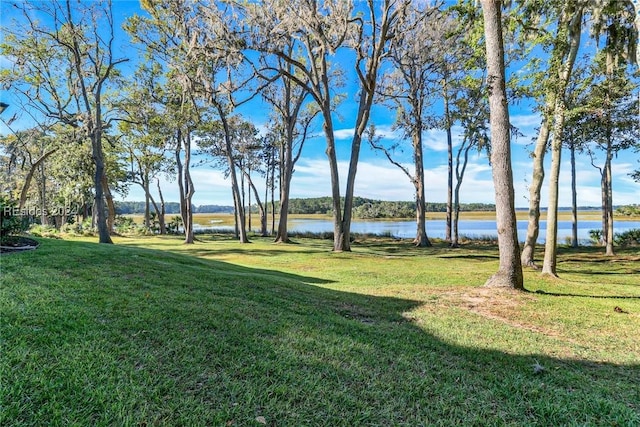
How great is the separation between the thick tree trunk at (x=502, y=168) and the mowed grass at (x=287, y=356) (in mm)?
708

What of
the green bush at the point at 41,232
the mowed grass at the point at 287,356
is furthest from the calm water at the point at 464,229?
the mowed grass at the point at 287,356

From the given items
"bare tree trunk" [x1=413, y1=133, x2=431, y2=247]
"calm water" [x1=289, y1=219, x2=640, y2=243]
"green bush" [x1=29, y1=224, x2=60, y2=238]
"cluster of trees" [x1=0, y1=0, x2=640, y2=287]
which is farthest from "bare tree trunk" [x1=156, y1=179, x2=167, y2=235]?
"bare tree trunk" [x1=413, y1=133, x2=431, y2=247]

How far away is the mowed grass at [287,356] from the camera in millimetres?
1924

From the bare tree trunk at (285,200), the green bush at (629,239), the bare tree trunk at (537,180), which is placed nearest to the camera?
the bare tree trunk at (537,180)

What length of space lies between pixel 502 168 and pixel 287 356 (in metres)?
5.04

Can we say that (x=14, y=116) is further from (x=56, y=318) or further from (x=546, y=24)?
(x=546, y=24)

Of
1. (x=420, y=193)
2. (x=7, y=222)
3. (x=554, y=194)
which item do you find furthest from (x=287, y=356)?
(x=420, y=193)

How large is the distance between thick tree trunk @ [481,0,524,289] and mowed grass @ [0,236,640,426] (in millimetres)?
708

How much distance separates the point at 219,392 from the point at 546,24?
11.2 metres

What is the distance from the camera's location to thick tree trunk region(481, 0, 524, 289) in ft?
18.9

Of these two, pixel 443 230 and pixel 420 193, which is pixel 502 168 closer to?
pixel 420 193

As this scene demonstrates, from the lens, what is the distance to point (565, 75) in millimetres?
7613

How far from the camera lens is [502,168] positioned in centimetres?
580

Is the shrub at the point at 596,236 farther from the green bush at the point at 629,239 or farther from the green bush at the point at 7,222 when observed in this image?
the green bush at the point at 7,222
